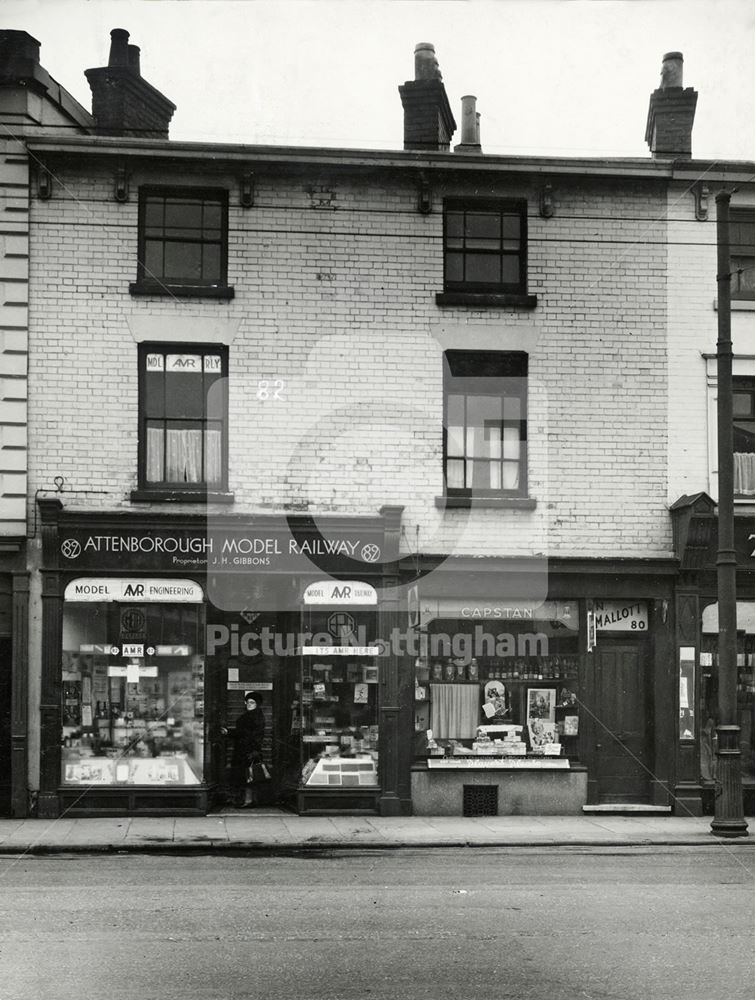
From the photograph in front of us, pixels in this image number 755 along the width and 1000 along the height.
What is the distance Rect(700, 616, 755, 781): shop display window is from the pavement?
3.21ft

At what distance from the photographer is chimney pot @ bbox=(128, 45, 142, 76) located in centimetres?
1888

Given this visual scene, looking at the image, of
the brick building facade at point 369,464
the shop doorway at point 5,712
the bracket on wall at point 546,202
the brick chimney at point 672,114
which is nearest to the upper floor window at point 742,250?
the brick building facade at point 369,464

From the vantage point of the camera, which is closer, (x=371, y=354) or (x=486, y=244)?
(x=371, y=354)

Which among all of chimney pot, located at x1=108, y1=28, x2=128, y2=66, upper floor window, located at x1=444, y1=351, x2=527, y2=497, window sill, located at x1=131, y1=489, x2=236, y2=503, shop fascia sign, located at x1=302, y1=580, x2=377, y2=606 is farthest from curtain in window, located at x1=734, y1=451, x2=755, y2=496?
chimney pot, located at x1=108, y1=28, x2=128, y2=66

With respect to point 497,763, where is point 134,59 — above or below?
above

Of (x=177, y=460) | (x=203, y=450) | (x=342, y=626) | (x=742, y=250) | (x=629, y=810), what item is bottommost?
(x=629, y=810)

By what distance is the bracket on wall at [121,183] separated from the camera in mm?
17172

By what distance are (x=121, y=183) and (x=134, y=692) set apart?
283 inches

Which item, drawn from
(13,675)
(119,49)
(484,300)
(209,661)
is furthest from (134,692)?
(119,49)

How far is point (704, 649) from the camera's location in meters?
17.5

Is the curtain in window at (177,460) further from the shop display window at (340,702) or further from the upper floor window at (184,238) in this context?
the shop display window at (340,702)

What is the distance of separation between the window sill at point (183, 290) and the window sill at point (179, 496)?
2788 millimetres

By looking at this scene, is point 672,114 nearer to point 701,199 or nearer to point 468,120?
point 701,199

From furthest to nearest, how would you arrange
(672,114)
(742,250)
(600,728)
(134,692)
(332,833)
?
(672,114) → (742,250) → (600,728) → (134,692) → (332,833)
